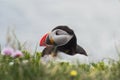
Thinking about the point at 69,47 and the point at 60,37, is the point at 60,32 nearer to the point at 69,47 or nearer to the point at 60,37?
the point at 60,37

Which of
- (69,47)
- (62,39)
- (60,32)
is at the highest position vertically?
(60,32)

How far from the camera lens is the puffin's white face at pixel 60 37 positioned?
34.7 feet

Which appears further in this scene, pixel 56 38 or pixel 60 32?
pixel 60 32

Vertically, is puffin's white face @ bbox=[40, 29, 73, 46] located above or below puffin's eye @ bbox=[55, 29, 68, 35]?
below

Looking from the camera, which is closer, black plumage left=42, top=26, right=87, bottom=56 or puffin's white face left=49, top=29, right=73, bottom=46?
black plumage left=42, top=26, right=87, bottom=56

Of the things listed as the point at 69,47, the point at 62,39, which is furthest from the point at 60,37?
the point at 69,47

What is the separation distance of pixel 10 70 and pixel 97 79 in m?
1.03

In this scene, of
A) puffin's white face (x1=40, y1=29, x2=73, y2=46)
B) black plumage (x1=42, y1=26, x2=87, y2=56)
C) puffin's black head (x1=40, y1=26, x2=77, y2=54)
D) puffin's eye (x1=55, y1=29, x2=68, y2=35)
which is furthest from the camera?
puffin's eye (x1=55, y1=29, x2=68, y2=35)

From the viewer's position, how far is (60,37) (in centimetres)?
1070

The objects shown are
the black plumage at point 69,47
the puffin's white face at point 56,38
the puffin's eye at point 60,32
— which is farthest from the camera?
the puffin's eye at point 60,32

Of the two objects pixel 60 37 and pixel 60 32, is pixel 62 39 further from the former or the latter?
pixel 60 32

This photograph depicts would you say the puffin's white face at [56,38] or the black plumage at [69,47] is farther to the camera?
the puffin's white face at [56,38]

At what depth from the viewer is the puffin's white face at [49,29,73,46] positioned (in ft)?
Result: 34.7

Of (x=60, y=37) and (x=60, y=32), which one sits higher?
(x=60, y=32)
